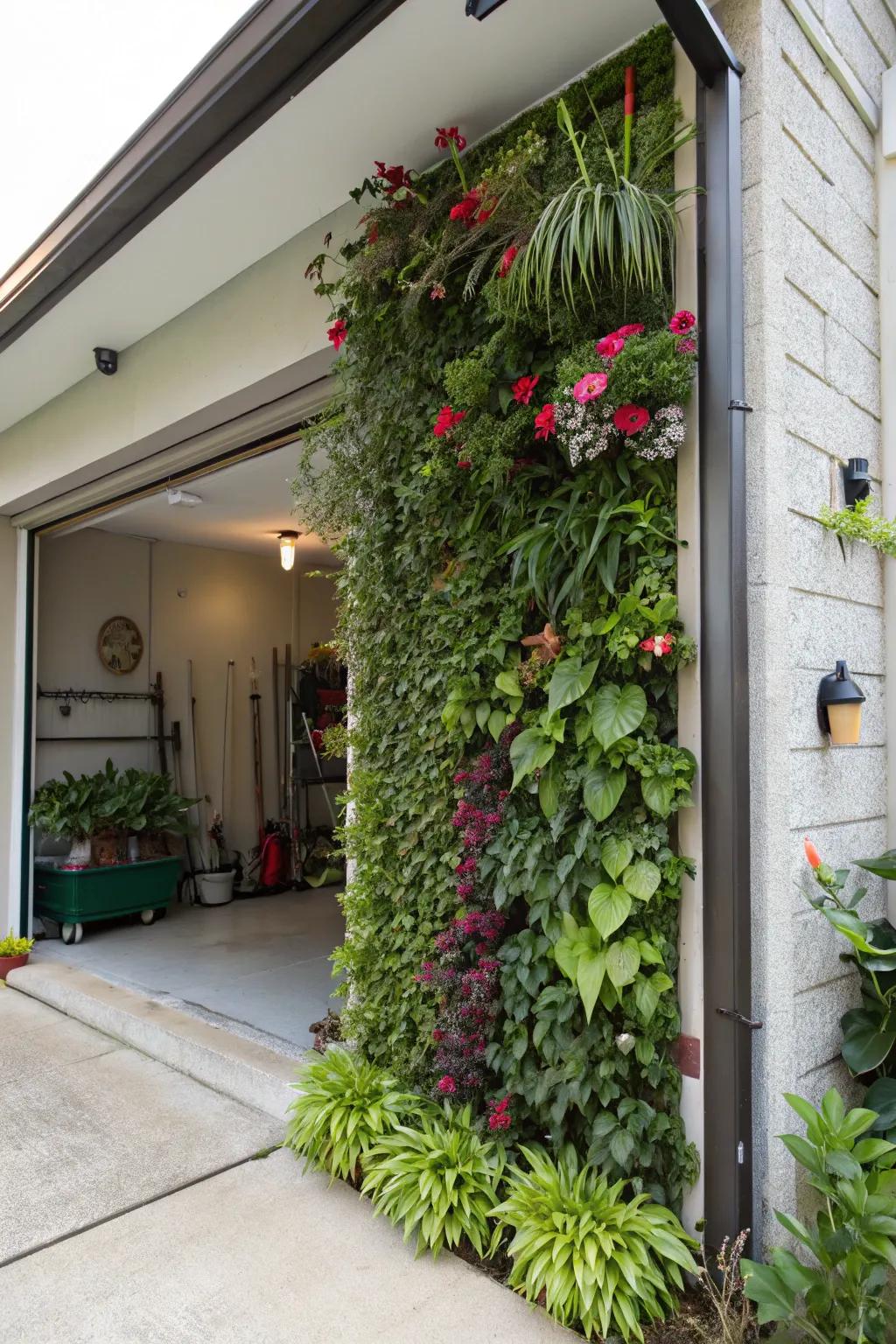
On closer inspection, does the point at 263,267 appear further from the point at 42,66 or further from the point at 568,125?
the point at 568,125

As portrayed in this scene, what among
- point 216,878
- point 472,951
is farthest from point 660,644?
point 216,878

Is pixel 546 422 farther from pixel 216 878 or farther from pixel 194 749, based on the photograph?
pixel 194 749

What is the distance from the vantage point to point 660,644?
196 centimetres

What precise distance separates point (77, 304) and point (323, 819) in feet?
16.2

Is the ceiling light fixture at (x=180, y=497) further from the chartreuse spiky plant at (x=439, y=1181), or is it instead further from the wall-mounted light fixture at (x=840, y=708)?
the wall-mounted light fixture at (x=840, y=708)

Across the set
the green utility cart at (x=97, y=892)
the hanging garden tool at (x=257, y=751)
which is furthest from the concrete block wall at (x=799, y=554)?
the hanging garden tool at (x=257, y=751)

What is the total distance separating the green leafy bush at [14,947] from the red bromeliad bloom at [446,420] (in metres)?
4.09

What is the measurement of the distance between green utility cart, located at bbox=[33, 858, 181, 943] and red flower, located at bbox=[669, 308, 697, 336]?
480 centimetres

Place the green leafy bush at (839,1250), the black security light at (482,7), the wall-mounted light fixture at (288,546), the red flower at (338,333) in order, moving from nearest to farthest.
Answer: the green leafy bush at (839,1250) → the black security light at (482,7) → the red flower at (338,333) → the wall-mounted light fixture at (288,546)

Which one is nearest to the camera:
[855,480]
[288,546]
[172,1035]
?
[855,480]

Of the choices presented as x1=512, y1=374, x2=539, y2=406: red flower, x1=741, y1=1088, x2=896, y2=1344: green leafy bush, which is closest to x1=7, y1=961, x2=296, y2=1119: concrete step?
x1=741, y1=1088, x2=896, y2=1344: green leafy bush

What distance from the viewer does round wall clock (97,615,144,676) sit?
6.33 meters

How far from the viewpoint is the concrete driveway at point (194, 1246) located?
6.36 feet

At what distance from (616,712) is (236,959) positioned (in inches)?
139
